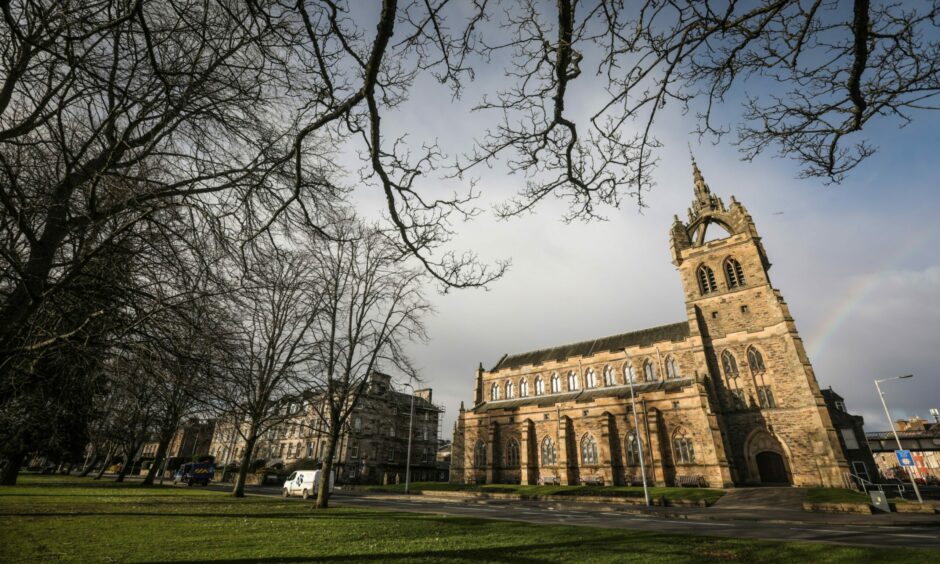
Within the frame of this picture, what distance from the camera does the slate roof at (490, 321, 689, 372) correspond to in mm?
41278

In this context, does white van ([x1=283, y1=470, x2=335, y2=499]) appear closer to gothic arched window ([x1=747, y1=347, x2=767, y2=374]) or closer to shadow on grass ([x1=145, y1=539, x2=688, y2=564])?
shadow on grass ([x1=145, y1=539, x2=688, y2=564])

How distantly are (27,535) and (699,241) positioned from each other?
48.7 meters

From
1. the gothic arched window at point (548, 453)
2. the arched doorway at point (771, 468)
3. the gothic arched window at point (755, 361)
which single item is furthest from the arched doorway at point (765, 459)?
the gothic arched window at point (548, 453)

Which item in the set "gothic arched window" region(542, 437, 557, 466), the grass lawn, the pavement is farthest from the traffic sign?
"gothic arched window" region(542, 437, 557, 466)

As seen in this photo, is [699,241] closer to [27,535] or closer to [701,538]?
[701,538]

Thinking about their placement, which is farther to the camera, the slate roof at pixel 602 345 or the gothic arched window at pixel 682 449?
the slate roof at pixel 602 345

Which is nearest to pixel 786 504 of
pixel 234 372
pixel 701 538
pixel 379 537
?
pixel 701 538

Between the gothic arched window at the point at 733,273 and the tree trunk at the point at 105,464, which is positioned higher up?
the gothic arched window at the point at 733,273

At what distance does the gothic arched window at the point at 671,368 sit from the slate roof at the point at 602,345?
78.6 inches

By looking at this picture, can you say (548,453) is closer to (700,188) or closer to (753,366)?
(753,366)

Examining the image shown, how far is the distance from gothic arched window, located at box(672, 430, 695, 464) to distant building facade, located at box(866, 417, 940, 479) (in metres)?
13.0

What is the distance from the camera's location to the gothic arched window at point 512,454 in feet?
135

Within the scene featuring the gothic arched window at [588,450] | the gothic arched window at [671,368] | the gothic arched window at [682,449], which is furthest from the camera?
the gothic arched window at [671,368]

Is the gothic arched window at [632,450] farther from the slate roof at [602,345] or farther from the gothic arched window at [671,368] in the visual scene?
the slate roof at [602,345]
